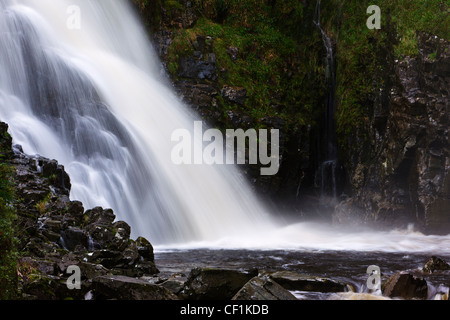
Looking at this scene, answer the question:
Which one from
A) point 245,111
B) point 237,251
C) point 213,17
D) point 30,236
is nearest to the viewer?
point 30,236

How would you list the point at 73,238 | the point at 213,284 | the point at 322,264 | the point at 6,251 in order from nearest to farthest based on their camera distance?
the point at 6,251 → the point at 213,284 → the point at 73,238 → the point at 322,264

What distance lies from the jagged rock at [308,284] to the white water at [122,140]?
509 cm

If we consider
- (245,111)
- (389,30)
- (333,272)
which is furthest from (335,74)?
(333,272)

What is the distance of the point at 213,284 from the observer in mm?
5883

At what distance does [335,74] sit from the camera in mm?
17953

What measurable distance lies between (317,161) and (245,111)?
3.65 metres

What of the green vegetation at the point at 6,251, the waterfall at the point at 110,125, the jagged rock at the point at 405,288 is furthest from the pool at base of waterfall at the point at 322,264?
the green vegetation at the point at 6,251

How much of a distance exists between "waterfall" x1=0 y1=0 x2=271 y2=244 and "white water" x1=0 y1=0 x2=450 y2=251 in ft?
0.13

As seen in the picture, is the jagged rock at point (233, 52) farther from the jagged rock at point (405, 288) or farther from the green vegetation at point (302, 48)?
the jagged rock at point (405, 288)

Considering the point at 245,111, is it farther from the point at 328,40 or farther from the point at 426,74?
the point at 426,74

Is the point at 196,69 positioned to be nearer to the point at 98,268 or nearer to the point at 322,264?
the point at 322,264

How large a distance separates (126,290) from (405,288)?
384cm

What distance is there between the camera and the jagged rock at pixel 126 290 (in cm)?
533

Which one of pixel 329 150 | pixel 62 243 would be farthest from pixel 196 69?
pixel 62 243
